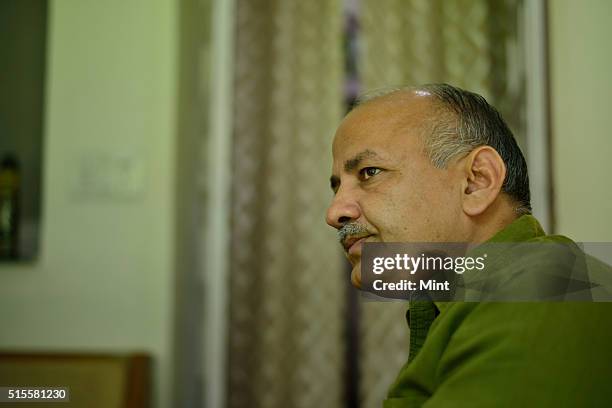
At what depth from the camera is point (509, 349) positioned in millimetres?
493

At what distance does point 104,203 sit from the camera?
5.23 ft

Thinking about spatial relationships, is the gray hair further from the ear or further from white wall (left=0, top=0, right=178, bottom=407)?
white wall (left=0, top=0, right=178, bottom=407)

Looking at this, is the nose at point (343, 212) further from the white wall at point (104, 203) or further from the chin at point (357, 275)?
the white wall at point (104, 203)

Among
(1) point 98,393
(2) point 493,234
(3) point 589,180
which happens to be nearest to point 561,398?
(2) point 493,234

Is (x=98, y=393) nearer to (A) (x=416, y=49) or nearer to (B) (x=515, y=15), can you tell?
(B) (x=515, y=15)

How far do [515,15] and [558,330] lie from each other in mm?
1074

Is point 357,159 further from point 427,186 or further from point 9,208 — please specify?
point 9,208

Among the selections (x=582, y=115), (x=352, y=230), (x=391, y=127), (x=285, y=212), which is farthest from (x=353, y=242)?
(x=285, y=212)

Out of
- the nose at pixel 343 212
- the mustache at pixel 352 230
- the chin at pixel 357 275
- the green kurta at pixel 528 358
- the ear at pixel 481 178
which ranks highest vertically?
the ear at pixel 481 178

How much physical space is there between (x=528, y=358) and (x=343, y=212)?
254 millimetres

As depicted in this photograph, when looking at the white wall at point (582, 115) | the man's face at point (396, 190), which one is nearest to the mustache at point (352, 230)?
the man's face at point (396, 190)

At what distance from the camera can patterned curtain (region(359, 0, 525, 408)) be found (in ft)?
5.27

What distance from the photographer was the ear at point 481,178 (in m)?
0.64

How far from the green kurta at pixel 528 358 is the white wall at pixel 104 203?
1.17 meters
